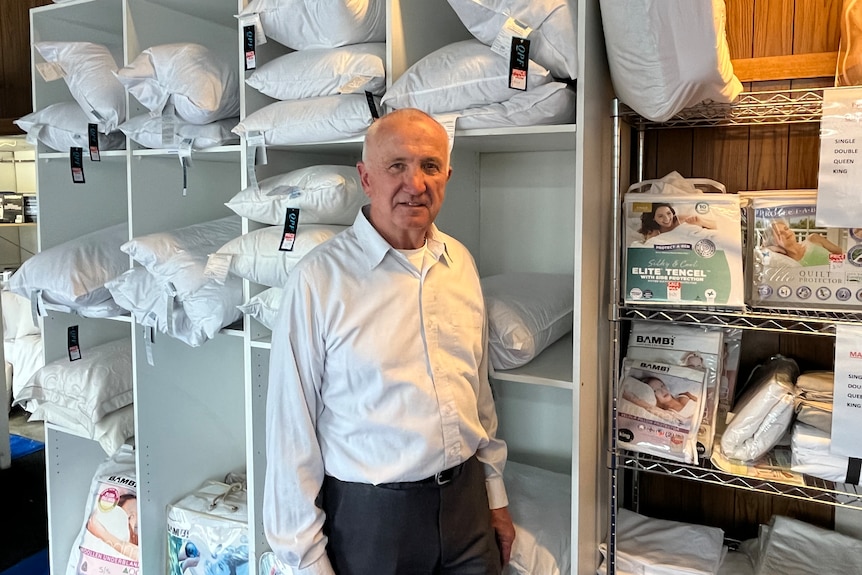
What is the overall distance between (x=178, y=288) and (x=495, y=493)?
109cm

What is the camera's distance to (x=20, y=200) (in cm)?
329

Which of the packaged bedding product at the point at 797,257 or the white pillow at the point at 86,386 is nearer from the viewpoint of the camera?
the packaged bedding product at the point at 797,257

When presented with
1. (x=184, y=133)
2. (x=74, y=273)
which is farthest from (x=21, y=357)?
(x=184, y=133)

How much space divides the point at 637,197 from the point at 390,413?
28.8 inches

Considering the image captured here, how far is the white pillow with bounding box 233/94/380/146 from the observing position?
1.69 m

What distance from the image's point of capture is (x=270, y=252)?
5.90 ft

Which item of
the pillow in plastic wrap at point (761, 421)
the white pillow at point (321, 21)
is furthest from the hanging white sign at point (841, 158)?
the white pillow at point (321, 21)

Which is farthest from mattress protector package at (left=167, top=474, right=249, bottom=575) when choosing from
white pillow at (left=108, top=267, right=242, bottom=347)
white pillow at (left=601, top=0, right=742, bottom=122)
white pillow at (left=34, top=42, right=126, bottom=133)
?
white pillow at (left=601, top=0, right=742, bottom=122)

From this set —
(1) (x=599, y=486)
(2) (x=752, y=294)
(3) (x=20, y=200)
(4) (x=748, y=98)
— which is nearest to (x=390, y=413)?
(1) (x=599, y=486)

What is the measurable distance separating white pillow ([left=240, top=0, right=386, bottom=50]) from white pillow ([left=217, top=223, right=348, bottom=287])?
0.49 m

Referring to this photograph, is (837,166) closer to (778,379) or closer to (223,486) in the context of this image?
(778,379)

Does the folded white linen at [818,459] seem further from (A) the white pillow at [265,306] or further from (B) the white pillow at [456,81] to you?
(A) the white pillow at [265,306]

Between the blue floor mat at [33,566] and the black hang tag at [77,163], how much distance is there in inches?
61.9

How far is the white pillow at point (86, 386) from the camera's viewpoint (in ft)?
7.74
